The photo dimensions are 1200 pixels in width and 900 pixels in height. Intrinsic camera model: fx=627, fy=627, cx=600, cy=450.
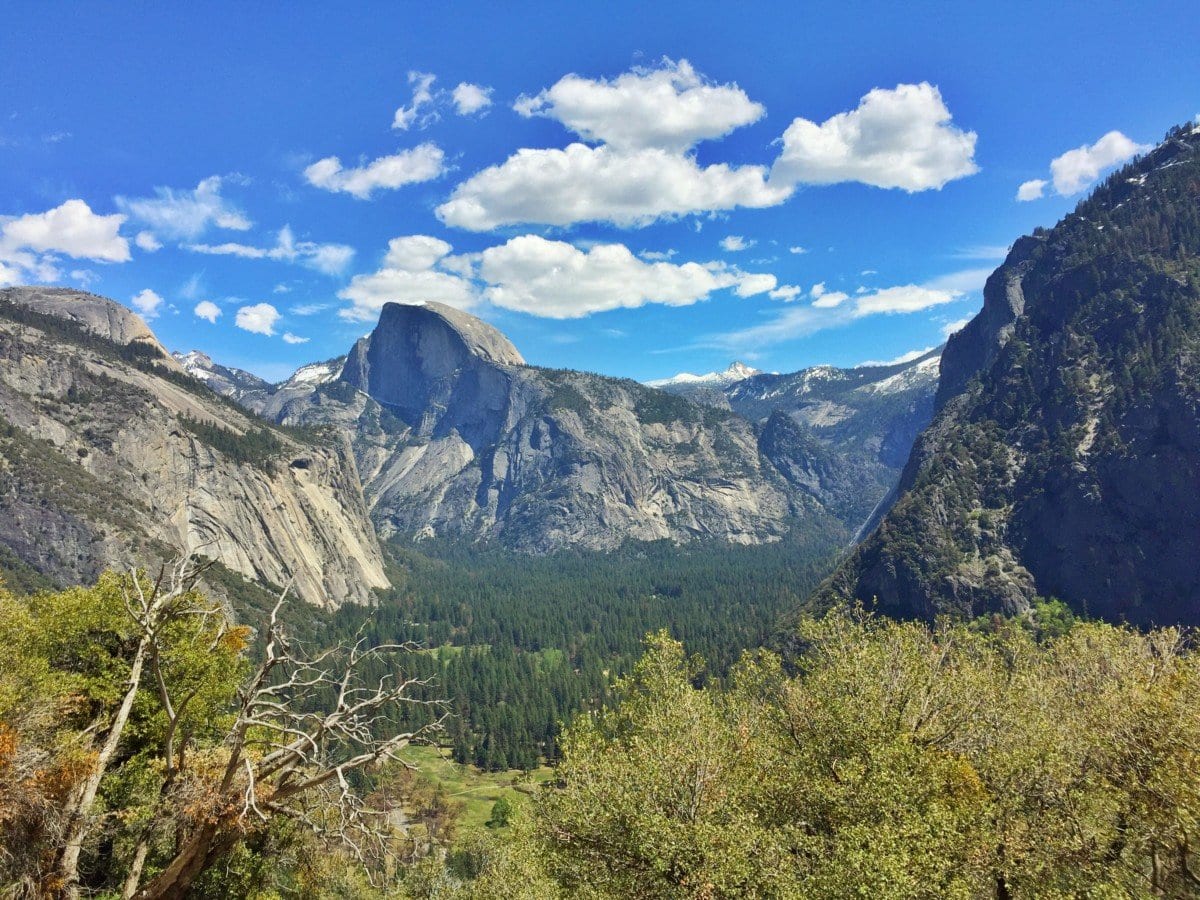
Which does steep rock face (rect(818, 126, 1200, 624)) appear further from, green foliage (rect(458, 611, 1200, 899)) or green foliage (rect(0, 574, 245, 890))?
green foliage (rect(0, 574, 245, 890))

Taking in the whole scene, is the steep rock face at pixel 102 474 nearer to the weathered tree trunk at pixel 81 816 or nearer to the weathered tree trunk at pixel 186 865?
the weathered tree trunk at pixel 81 816

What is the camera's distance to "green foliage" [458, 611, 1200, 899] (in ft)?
59.5

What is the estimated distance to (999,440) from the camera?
594 feet

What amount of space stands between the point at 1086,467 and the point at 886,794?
570ft

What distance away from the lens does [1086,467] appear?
504 feet

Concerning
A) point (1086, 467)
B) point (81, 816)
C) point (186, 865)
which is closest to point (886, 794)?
point (186, 865)

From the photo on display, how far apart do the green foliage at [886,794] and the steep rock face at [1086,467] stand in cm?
14015

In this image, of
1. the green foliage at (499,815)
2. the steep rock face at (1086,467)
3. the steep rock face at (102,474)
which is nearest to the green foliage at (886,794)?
the green foliage at (499,815)

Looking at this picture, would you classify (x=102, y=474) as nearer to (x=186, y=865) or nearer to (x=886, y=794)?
(x=186, y=865)

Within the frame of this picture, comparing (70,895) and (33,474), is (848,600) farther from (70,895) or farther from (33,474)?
(33,474)

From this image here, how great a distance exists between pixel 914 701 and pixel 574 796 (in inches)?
579

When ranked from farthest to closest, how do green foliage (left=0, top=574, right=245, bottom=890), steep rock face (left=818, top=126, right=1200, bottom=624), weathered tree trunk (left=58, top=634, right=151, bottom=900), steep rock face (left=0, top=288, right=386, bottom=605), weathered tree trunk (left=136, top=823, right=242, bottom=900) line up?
steep rock face (left=818, top=126, right=1200, bottom=624), steep rock face (left=0, top=288, right=386, bottom=605), green foliage (left=0, top=574, right=245, bottom=890), weathered tree trunk (left=58, top=634, right=151, bottom=900), weathered tree trunk (left=136, top=823, right=242, bottom=900)

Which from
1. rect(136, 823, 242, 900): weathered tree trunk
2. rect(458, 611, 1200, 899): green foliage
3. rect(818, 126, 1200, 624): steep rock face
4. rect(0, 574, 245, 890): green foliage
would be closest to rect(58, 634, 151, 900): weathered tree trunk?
rect(0, 574, 245, 890): green foliage

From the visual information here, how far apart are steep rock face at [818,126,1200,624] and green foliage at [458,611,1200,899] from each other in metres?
140
